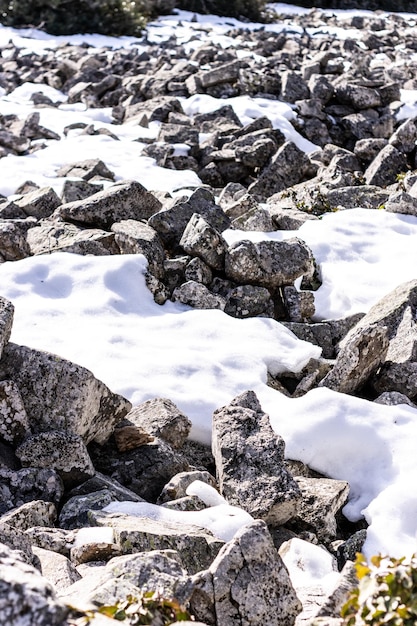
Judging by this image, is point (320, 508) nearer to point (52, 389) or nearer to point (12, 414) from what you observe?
point (52, 389)

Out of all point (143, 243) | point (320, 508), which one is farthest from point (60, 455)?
point (143, 243)

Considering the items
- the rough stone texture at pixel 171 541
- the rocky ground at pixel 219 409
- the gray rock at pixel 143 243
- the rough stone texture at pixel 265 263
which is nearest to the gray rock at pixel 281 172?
the rocky ground at pixel 219 409

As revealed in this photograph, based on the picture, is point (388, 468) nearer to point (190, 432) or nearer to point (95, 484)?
point (190, 432)

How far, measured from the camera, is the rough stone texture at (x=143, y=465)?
14.2 feet

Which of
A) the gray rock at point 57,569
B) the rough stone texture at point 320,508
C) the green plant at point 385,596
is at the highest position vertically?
the green plant at point 385,596

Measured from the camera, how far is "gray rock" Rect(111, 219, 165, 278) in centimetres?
684

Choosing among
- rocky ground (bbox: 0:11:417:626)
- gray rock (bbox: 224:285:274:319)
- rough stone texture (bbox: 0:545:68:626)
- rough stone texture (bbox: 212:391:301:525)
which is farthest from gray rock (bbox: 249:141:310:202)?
rough stone texture (bbox: 0:545:68:626)

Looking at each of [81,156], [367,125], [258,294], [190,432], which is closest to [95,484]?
[190,432]

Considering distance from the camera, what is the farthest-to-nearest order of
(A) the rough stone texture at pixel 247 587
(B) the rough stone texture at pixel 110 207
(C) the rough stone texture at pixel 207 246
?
(B) the rough stone texture at pixel 110 207 < (C) the rough stone texture at pixel 207 246 < (A) the rough stone texture at pixel 247 587

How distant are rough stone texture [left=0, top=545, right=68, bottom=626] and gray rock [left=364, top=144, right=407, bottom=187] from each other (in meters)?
8.63

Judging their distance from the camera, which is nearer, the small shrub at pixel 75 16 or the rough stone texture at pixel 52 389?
the rough stone texture at pixel 52 389

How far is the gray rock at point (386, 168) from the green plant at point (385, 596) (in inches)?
324

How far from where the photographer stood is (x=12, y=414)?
4172 millimetres

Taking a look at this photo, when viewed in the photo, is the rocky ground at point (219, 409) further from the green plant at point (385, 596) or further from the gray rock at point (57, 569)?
the green plant at point (385, 596)
